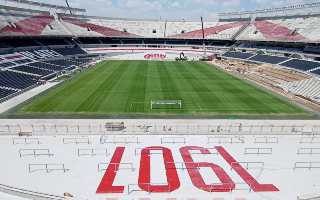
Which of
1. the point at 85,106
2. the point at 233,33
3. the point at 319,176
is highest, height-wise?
the point at 233,33

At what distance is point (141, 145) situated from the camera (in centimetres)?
2967

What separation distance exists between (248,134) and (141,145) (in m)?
11.0

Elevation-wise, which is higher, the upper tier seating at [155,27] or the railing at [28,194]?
the upper tier seating at [155,27]

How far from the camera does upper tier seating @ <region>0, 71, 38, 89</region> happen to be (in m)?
49.6

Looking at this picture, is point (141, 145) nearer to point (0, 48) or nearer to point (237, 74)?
point (237, 74)

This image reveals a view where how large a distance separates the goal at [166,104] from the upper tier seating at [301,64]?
30.8 metres

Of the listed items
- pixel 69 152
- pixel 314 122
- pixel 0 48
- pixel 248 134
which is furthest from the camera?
pixel 0 48

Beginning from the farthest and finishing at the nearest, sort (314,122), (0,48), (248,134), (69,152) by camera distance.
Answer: (0,48) < (314,122) < (248,134) < (69,152)

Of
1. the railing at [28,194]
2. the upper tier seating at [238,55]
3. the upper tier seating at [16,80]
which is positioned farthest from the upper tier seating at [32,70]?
the upper tier seating at [238,55]

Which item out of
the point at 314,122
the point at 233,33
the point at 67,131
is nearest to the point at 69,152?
Answer: the point at 67,131

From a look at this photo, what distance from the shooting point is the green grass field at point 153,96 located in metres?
40.1

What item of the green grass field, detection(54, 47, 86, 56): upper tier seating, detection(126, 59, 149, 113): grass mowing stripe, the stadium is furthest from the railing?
detection(54, 47, 86, 56): upper tier seating

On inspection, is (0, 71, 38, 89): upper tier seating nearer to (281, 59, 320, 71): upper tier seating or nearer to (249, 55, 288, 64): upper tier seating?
(281, 59, 320, 71): upper tier seating

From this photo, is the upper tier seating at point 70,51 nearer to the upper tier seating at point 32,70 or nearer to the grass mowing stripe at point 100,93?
the grass mowing stripe at point 100,93
